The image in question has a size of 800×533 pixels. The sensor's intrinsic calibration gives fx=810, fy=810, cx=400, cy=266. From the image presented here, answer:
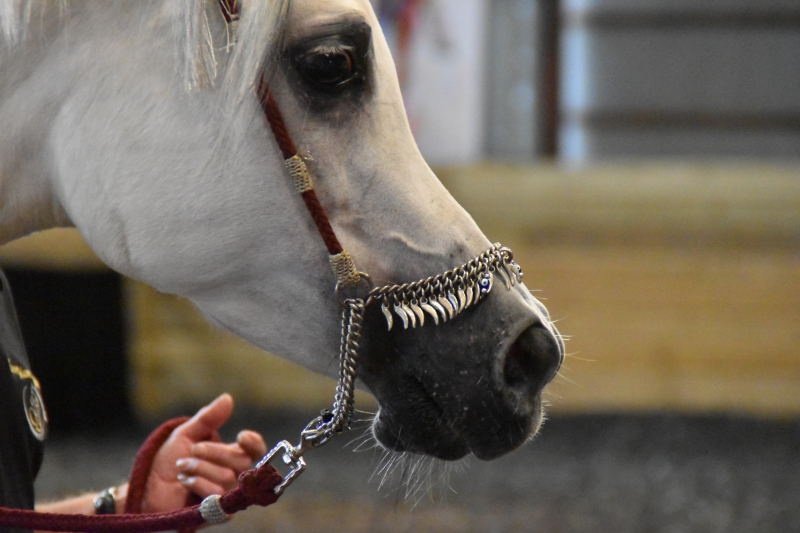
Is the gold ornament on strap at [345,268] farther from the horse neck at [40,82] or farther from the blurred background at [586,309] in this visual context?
the blurred background at [586,309]

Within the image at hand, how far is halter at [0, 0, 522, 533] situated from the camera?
2.22 feet

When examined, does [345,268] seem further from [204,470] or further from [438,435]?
[204,470]

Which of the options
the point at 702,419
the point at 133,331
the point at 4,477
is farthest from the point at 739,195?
the point at 4,477

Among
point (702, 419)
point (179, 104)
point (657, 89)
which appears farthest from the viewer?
point (657, 89)

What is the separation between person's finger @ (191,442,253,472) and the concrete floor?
1202 mm

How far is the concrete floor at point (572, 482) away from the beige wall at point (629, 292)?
15cm

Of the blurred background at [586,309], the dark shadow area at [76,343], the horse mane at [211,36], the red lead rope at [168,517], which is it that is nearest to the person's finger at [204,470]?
the red lead rope at [168,517]

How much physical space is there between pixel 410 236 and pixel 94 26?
1.05 feet

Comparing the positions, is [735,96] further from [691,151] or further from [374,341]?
[374,341]

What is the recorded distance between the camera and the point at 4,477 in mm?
694

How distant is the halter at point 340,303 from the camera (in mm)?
676

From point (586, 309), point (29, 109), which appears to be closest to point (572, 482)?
point (586, 309)

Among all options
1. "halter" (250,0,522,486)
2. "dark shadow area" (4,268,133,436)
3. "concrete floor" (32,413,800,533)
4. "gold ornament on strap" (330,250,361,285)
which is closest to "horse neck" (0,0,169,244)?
"halter" (250,0,522,486)

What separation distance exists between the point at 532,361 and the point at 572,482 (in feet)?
6.70
